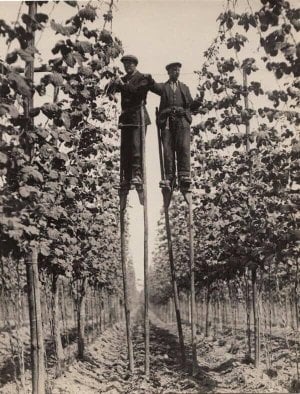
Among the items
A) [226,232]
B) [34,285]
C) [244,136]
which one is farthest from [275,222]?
[34,285]

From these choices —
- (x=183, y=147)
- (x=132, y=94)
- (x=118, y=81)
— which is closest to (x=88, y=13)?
(x=118, y=81)

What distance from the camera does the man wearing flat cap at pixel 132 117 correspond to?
27.1 feet

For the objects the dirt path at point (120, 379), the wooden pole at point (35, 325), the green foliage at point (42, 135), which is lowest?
the dirt path at point (120, 379)

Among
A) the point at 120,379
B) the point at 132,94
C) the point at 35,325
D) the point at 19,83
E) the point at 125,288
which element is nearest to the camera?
the point at 19,83

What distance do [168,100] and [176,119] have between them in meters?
0.34

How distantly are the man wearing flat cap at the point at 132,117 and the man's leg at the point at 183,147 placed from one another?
0.65 metres

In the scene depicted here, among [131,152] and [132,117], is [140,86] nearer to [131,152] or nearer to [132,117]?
[132,117]

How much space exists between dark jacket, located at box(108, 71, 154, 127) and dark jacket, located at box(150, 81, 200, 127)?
0.21m

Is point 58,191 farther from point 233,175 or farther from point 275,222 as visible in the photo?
point 233,175

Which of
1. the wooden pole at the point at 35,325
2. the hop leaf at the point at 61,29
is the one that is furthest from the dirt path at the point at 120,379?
the hop leaf at the point at 61,29

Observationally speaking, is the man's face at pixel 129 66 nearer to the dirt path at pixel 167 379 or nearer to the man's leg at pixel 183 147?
the man's leg at pixel 183 147

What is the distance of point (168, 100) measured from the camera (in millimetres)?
8445

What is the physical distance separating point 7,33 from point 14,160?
1181 mm

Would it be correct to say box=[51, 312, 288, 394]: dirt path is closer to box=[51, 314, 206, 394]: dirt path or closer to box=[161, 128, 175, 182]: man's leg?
box=[51, 314, 206, 394]: dirt path
